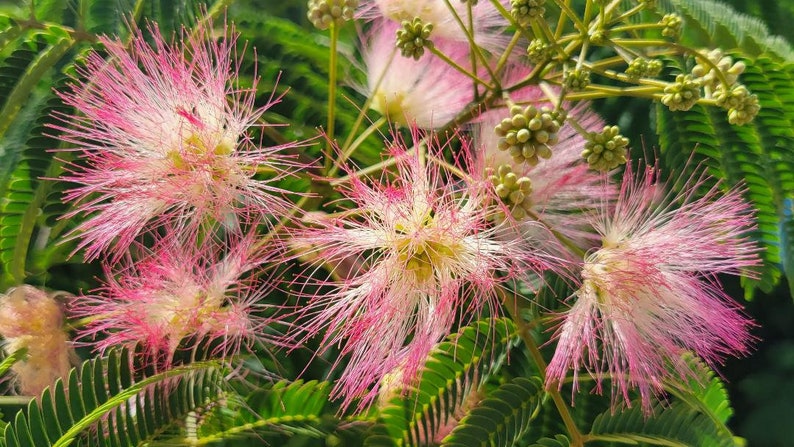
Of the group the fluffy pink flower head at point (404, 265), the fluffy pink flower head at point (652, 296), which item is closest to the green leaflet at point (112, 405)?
the fluffy pink flower head at point (404, 265)

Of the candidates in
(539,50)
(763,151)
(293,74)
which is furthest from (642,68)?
(293,74)

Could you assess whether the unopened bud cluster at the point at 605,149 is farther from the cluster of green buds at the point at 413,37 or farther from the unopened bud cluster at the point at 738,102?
the cluster of green buds at the point at 413,37

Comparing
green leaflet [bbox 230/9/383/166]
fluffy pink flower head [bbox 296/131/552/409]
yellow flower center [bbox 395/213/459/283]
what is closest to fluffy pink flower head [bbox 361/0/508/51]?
green leaflet [bbox 230/9/383/166]

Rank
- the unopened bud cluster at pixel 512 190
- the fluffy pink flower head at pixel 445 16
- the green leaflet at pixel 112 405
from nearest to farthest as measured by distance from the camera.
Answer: the green leaflet at pixel 112 405 → the unopened bud cluster at pixel 512 190 → the fluffy pink flower head at pixel 445 16

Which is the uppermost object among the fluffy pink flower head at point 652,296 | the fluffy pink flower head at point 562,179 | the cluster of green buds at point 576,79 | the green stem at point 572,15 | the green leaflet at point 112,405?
the green stem at point 572,15

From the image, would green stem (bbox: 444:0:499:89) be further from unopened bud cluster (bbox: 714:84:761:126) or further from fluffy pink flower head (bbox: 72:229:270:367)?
fluffy pink flower head (bbox: 72:229:270:367)

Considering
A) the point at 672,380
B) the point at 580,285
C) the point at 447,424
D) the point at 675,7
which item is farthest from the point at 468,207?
the point at 675,7
